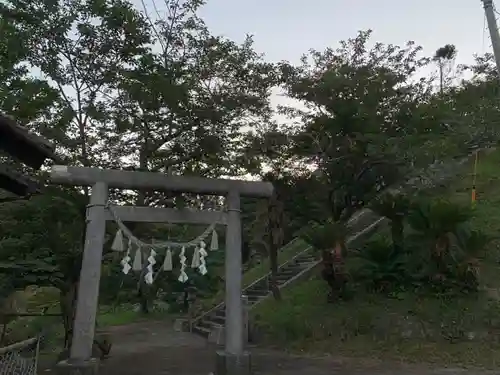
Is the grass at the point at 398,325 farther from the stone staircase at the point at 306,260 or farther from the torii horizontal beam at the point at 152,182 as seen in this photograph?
the torii horizontal beam at the point at 152,182

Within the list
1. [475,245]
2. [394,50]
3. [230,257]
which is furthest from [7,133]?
[394,50]

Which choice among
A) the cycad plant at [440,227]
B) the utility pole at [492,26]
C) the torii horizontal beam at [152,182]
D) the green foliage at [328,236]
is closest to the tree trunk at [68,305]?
the torii horizontal beam at [152,182]

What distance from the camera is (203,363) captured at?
10219 millimetres

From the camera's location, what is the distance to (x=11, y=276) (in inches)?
361

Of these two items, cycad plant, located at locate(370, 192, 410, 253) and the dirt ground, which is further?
cycad plant, located at locate(370, 192, 410, 253)

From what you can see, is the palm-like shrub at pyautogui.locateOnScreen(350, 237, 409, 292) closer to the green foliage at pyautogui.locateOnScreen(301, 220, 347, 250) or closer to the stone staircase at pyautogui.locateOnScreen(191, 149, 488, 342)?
the green foliage at pyautogui.locateOnScreen(301, 220, 347, 250)

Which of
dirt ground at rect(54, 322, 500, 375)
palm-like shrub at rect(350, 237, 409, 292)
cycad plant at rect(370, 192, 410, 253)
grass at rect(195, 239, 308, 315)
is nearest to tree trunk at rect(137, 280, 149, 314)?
grass at rect(195, 239, 308, 315)

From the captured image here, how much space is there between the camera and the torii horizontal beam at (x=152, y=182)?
7978mm

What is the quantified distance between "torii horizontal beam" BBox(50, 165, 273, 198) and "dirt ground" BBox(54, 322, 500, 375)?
342 cm

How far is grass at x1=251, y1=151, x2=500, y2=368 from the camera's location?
969 cm

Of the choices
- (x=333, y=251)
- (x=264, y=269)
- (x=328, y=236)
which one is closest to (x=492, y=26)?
(x=328, y=236)

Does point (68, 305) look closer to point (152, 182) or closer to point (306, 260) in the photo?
point (152, 182)

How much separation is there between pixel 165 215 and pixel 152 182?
2.08 ft

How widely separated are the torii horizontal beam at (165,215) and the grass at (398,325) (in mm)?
4191
